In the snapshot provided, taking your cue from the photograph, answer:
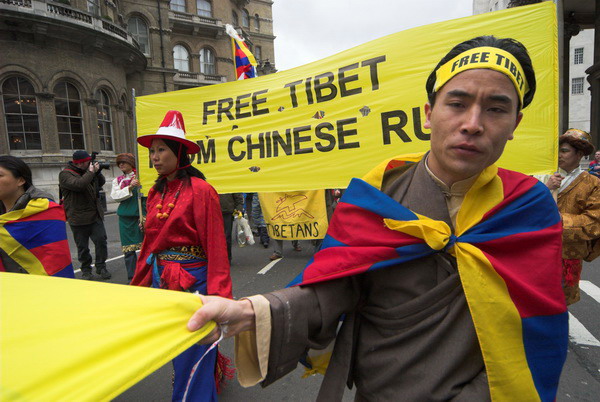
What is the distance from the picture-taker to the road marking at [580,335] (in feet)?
10.4

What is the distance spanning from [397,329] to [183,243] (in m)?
1.66

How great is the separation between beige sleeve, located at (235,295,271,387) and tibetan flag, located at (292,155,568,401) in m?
0.23

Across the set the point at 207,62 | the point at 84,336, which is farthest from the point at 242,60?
the point at 207,62

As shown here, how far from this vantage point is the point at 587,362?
9.39 ft

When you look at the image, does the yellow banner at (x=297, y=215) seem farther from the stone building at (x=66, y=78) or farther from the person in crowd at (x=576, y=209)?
the stone building at (x=66, y=78)

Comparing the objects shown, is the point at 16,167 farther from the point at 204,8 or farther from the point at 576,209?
the point at 204,8

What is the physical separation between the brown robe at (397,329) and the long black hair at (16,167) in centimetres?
280

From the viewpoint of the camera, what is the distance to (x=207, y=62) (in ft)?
103

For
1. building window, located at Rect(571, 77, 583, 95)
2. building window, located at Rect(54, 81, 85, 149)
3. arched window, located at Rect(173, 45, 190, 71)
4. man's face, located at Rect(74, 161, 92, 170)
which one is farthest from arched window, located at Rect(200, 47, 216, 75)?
building window, located at Rect(571, 77, 583, 95)

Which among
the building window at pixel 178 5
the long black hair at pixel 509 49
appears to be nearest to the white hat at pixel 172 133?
the long black hair at pixel 509 49

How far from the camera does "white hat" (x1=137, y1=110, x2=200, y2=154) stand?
2438 mm

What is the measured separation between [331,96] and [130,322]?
2.93m

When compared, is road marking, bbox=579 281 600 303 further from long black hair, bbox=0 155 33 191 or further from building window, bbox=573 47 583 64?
building window, bbox=573 47 583 64

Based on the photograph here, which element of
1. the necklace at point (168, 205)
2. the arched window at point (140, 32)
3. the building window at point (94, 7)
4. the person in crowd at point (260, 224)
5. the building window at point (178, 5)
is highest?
the building window at point (178, 5)
